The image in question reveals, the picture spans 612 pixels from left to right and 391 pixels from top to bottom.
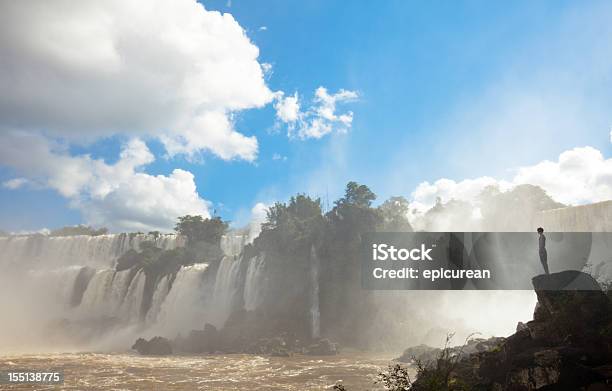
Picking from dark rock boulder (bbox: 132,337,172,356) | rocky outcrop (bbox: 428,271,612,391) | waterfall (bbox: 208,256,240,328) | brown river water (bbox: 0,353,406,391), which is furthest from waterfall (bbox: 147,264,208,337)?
rocky outcrop (bbox: 428,271,612,391)

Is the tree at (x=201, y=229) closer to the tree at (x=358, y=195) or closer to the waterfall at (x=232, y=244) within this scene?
the waterfall at (x=232, y=244)

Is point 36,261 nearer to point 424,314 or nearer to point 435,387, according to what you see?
point 424,314

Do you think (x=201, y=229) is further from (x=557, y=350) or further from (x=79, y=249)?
(x=557, y=350)

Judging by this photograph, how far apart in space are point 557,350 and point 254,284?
41548mm

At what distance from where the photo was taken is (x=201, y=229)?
7012 cm

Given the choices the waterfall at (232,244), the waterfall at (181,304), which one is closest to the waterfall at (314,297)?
the waterfall at (181,304)

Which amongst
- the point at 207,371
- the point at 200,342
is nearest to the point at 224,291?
the point at 200,342

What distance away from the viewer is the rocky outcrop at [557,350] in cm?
907

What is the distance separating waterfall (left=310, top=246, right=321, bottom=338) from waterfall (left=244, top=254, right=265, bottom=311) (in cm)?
636

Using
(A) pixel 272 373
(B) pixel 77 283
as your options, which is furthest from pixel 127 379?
(B) pixel 77 283

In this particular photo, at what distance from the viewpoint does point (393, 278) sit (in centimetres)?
4484

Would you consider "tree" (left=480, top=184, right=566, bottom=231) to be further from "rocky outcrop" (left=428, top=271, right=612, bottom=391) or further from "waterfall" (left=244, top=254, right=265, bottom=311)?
"rocky outcrop" (left=428, top=271, right=612, bottom=391)

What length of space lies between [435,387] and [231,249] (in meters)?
65.9

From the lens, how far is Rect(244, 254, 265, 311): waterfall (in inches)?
1895
